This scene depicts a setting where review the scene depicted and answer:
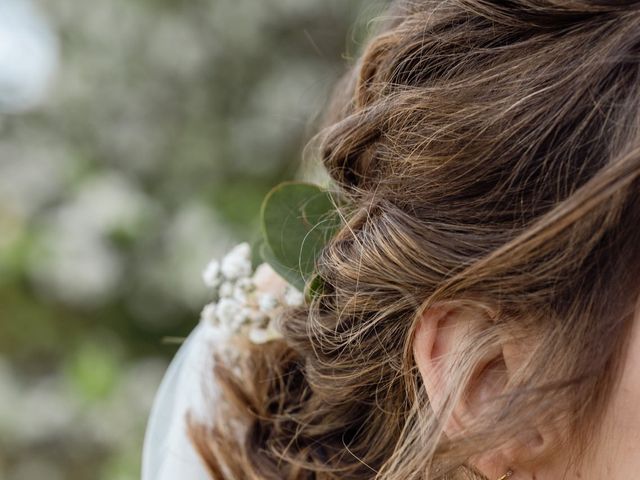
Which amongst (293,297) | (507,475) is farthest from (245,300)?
(507,475)

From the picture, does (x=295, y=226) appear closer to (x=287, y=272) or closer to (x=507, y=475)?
(x=287, y=272)

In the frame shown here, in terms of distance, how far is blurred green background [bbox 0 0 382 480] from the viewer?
2891 mm

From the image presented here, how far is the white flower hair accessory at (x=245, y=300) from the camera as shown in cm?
152

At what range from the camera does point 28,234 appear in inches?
112

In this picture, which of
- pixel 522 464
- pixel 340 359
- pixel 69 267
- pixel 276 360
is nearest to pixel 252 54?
pixel 69 267

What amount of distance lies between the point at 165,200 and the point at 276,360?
1661 mm

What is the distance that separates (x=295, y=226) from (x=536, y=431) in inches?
20.2

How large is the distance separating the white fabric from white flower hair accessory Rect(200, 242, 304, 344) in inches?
2.5

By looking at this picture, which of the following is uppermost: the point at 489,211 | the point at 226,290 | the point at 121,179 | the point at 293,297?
the point at 121,179

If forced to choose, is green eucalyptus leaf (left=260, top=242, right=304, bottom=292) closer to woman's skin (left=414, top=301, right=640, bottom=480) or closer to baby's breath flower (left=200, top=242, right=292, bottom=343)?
baby's breath flower (left=200, top=242, right=292, bottom=343)

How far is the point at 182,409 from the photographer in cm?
166

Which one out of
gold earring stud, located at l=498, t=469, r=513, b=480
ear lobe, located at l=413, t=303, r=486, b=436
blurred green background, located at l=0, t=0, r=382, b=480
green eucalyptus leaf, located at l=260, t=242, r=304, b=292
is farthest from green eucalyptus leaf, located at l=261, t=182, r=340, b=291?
blurred green background, located at l=0, t=0, r=382, b=480

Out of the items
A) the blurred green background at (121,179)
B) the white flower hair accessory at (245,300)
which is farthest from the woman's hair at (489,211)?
the blurred green background at (121,179)

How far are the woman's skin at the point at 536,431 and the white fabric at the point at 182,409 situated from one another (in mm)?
532
